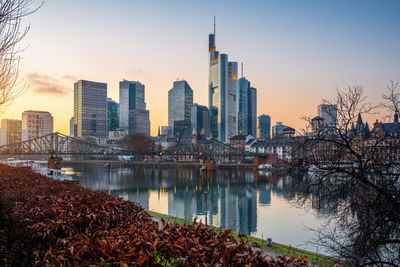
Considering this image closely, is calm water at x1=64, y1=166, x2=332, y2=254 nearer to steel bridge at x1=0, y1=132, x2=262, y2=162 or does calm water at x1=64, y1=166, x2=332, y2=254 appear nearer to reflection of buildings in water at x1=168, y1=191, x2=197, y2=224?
reflection of buildings in water at x1=168, y1=191, x2=197, y2=224

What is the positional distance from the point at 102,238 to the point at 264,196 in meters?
47.9

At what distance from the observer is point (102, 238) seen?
4547mm

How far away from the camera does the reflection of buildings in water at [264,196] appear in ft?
146

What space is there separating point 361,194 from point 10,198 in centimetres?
997

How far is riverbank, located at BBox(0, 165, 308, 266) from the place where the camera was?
3.75m

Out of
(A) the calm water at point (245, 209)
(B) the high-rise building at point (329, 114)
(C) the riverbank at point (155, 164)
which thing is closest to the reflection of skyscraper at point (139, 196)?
(A) the calm water at point (245, 209)

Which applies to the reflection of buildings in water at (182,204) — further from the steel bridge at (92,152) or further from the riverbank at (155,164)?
the riverbank at (155,164)

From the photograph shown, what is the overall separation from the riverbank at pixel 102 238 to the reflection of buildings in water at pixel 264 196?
38.7 meters

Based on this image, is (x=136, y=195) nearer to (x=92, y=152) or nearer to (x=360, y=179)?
(x=360, y=179)

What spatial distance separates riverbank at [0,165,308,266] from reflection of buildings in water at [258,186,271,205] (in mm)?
38665

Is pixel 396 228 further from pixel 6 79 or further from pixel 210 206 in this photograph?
pixel 210 206

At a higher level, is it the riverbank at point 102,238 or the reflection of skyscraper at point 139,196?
the riverbank at point 102,238

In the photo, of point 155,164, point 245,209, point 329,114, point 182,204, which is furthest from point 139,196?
point 155,164

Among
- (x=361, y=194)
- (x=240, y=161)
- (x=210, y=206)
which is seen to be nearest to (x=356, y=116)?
(x=361, y=194)
